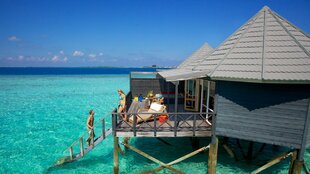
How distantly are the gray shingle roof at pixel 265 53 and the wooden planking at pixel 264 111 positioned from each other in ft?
1.83

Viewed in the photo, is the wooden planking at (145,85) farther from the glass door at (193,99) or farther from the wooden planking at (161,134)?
the wooden planking at (161,134)

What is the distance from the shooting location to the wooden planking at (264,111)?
6.32 m

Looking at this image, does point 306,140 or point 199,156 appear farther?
point 199,156

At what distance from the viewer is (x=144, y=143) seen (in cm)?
1324

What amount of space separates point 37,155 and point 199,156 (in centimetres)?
1120

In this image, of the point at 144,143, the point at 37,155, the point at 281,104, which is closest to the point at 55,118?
the point at 37,155

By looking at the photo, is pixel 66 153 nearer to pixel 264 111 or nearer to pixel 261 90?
pixel 264 111

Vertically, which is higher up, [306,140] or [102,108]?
[306,140]

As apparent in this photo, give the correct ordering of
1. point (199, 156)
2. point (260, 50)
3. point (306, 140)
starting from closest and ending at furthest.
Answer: point (306, 140) → point (260, 50) → point (199, 156)

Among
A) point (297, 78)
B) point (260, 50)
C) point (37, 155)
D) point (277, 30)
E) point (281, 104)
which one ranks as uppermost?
point (277, 30)

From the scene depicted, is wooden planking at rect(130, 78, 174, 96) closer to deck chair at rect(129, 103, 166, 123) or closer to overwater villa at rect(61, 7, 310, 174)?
deck chair at rect(129, 103, 166, 123)

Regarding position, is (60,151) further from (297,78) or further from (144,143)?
(297,78)

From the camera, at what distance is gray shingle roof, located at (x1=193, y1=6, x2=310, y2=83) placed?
6.20 m

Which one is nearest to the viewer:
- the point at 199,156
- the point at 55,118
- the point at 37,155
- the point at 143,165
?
the point at 143,165
